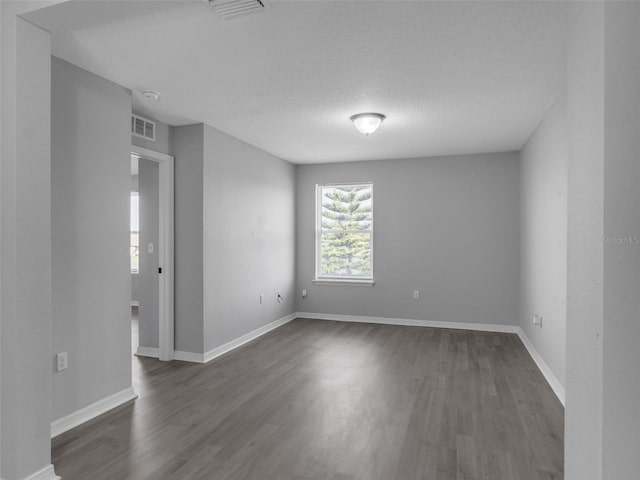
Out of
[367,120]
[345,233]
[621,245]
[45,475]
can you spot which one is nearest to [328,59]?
[367,120]

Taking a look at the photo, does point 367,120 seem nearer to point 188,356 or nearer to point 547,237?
point 547,237

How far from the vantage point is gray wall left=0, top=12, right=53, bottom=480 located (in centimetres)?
204

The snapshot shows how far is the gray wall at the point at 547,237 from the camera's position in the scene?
10.6ft

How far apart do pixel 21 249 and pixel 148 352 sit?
270cm

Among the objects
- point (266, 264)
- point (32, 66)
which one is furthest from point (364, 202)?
point (32, 66)

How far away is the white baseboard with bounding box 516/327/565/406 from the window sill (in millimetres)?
2239

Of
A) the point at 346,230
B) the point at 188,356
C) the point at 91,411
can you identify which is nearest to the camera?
the point at 91,411

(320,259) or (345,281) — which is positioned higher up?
(320,259)

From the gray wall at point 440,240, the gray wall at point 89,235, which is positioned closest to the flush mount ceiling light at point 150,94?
the gray wall at point 89,235

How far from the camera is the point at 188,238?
4266 mm

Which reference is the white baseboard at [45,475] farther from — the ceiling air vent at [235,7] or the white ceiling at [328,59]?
the ceiling air vent at [235,7]

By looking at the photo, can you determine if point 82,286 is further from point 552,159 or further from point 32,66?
point 552,159

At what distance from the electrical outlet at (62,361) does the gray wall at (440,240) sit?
4.13m

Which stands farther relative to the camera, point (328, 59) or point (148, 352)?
point (148, 352)
